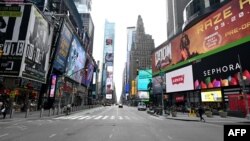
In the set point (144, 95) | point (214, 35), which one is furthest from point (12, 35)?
point (144, 95)

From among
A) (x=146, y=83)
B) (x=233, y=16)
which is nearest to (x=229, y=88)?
(x=233, y=16)

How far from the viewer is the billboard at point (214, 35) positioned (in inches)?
1691

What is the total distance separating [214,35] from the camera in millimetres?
51312

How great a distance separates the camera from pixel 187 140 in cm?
1202

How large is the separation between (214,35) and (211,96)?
1435cm

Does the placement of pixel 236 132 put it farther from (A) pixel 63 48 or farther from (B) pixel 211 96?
(A) pixel 63 48

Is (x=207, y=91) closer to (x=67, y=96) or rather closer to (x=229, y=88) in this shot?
(x=229, y=88)

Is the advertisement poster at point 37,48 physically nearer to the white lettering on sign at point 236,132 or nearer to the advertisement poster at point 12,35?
the advertisement poster at point 12,35

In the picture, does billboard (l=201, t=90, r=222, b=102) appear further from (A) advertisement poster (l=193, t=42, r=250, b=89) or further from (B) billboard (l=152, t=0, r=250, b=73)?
(B) billboard (l=152, t=0, r=250, b=73)

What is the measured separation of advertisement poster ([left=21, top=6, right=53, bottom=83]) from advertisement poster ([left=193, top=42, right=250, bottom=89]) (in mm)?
36498

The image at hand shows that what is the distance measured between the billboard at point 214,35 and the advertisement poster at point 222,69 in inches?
60.6

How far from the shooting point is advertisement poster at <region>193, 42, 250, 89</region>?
42.0 metres

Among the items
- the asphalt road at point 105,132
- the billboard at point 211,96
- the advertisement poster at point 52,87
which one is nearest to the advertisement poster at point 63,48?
the advertisement poster at point 52,87

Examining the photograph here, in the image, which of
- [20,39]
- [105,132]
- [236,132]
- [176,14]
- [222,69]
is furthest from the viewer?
[176,14]
